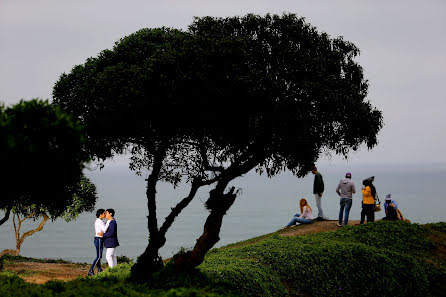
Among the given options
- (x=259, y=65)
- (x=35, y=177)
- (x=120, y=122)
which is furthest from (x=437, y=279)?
(x=35, y=177)

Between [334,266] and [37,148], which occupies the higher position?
[37,148]

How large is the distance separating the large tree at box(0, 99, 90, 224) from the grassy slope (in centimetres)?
333

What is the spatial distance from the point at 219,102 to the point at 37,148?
5.99 m

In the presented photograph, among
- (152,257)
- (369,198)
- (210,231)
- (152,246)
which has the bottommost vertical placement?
(152,257)

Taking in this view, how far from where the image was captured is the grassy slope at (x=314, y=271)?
1505cm

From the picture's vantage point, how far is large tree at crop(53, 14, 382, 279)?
51.1 feet

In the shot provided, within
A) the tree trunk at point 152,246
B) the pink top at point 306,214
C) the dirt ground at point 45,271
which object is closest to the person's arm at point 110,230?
the dirt ground at point 45,271

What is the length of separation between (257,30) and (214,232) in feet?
22.3

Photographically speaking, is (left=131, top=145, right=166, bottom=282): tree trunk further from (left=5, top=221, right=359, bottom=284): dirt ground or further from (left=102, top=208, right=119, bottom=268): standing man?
(left=5, top=221, right=359, bottom=284): dirt ground

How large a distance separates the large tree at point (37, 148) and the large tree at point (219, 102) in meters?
3.65

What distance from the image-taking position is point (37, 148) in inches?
452

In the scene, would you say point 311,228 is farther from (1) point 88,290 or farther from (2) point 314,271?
(1) point 88,290

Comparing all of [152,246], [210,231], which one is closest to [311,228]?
[210,231]

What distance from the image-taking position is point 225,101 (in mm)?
15742
